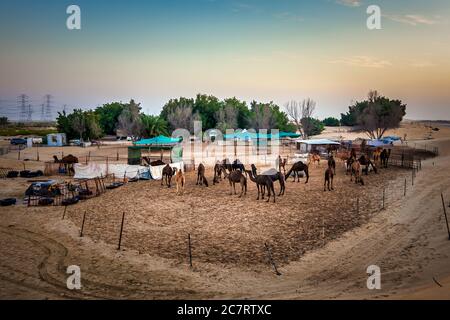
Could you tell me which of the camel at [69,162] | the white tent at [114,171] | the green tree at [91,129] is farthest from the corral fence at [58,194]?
the green tree at [91,129]

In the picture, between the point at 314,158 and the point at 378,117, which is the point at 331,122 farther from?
the point at 314,158

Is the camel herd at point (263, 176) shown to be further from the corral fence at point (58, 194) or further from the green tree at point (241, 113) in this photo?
the green tree at point (241, 113)

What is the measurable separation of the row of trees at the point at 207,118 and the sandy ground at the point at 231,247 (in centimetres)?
4059

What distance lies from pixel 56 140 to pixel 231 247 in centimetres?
5104

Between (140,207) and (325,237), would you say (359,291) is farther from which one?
(140,207)

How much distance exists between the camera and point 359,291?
26.0 ft

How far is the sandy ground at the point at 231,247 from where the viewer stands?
852cm

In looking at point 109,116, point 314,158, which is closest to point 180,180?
point 314,158

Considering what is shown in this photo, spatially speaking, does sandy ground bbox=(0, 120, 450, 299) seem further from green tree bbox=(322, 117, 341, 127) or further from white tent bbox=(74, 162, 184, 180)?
green tree bbox=(322, 117, 341, 127)

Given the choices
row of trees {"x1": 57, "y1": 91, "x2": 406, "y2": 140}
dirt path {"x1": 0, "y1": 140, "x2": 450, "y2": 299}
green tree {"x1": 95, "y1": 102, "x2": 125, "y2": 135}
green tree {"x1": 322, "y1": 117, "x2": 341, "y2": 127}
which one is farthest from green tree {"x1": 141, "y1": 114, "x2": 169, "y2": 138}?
green tree {"x1": 322, "y1": 117, "x2": 341, "y2": 127}

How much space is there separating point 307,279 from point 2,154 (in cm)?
4257

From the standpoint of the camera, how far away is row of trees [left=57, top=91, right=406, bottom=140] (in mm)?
58938

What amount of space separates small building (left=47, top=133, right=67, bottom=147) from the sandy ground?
40.3 metres

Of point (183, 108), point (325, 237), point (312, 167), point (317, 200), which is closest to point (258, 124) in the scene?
point (183, 108)
